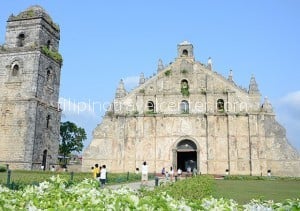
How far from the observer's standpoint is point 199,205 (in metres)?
3.78

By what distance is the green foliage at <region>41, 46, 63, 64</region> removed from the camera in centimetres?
3688

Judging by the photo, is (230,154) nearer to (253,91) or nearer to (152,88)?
(253,91)

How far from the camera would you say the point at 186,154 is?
3841 cm

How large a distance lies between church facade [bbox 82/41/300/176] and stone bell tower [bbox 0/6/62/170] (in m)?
5.32

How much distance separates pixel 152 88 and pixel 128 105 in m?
3.18

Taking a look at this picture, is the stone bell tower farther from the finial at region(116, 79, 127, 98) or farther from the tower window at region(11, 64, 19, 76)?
the finial at region(116, 79, 127, 98)

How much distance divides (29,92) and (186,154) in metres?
18.3

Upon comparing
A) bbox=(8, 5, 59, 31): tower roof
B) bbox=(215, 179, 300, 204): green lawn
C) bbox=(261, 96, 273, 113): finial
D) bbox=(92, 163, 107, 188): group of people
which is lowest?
bbox=(215, 179, 300, 204): green lawn

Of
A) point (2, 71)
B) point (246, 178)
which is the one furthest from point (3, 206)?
point (2, 71)

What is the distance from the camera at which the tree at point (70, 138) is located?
206ft

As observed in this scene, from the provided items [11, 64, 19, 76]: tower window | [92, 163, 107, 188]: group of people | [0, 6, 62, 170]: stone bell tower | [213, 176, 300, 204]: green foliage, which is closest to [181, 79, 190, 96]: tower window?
[213, 176, 300, 204]: green foliage

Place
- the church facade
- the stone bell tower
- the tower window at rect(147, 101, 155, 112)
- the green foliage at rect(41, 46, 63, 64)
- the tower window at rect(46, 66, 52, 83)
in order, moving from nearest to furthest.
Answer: the church facade → the stone bell tower → the tower window at rect(147, 101, 155, 112) → the green foliage at rect(41, 46, 63, 64) → the tower window at rect(46, 66, 52, 83)

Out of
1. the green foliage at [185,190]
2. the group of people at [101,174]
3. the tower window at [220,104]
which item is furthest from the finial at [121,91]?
the green foliage at [185,190]

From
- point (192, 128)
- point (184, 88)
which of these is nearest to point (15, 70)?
point (184, 88)
